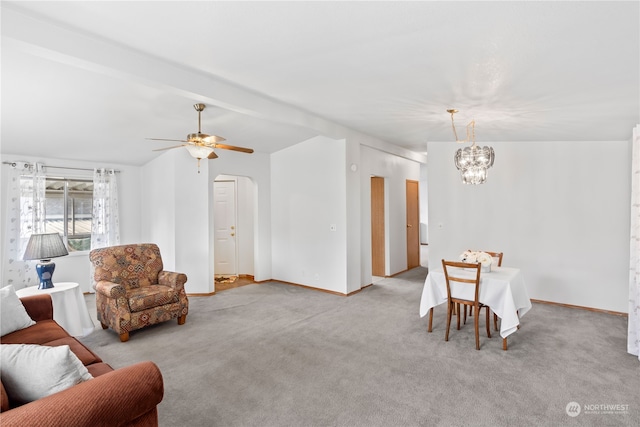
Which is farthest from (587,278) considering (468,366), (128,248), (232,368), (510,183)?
(128,248)

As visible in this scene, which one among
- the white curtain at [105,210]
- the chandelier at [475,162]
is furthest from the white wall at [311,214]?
the white curtain at [105,210]

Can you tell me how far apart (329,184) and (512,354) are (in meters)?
3.36

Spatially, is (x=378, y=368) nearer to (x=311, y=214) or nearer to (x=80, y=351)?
(x=80, y=351)

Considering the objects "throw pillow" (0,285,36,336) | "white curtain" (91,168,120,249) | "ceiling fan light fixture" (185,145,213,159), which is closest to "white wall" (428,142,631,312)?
"ceiling fan light fixture" (185,145,213,159)

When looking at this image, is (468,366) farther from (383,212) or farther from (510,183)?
(383,212)

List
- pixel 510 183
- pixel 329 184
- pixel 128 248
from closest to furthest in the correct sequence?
pixel 128 248 → pixel 510 183 → pixel 329 184

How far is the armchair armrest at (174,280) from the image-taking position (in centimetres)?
406

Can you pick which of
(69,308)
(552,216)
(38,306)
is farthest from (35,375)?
(552,216)

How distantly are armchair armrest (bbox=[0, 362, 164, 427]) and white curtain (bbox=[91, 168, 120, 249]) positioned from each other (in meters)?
5.15

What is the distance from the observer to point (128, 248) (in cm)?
422

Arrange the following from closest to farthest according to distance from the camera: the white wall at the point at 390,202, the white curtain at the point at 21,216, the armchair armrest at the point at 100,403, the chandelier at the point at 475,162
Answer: the armchair armrest at the point at 100,403
the chandelier at the point at 475,162
the white curtain at the point at 21,216
the white wall at the point at 390,202

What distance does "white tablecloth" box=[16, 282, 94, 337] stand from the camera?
3.45 metres

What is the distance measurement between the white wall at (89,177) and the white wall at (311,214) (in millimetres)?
2562

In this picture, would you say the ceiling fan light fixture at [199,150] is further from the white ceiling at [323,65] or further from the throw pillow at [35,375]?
the throw pillow at [35,375]
